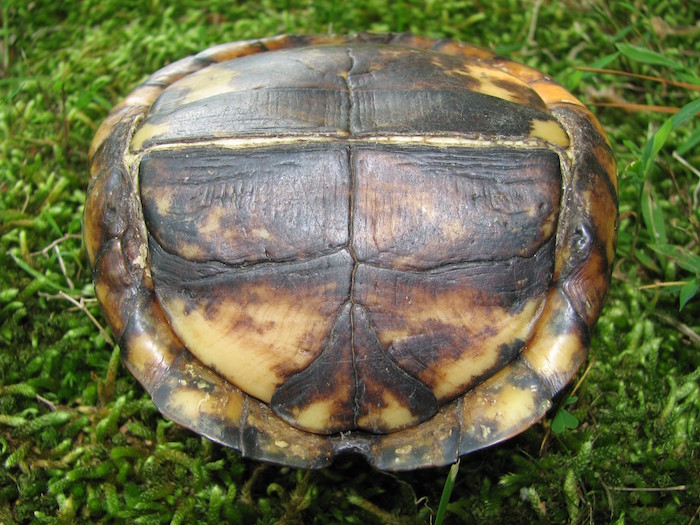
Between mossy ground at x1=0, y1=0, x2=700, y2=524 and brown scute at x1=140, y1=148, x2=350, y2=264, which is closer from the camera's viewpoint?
brown scute at x1=140, y1=148, x2=350, y2=264

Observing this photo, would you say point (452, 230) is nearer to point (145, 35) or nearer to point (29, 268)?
point (29, 268)

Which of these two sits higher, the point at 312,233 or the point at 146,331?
the point at 312,233

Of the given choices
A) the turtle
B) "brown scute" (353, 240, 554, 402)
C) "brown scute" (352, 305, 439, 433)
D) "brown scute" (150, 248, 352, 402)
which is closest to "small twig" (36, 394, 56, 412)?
the turtle

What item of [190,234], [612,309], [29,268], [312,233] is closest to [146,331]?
[190,234]

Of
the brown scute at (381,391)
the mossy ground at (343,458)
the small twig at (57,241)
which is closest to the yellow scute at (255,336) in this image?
the brown scute at (381,391)

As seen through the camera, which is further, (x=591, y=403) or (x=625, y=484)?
(x=591, y=403)

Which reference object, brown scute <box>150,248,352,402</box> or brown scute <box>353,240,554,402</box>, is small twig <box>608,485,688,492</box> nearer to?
brown scute <box>353,240,554,402</box>
